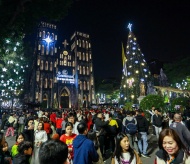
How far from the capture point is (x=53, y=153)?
1747 mm

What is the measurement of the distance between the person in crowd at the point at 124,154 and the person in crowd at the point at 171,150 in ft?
3.04

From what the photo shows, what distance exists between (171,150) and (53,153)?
1.41 metres

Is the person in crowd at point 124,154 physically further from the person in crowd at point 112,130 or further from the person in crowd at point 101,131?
the person in crowd at point 112,130

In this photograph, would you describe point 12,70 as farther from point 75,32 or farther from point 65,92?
point 75,32

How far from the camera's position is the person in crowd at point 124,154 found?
3.10 meters

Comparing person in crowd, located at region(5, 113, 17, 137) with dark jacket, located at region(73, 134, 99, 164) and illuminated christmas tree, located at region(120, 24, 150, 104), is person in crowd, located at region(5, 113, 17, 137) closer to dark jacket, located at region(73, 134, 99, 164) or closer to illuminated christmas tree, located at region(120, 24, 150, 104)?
dark jacket, located at region(73, 134, 99, 164)

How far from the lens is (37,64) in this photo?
53750 mm

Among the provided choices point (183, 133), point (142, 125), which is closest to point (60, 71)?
point (142, 125)

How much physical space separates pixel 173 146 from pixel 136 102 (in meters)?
23.4

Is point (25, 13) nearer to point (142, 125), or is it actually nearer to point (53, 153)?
point (142, 125)

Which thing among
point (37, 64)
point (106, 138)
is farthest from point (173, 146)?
point (37, 64)

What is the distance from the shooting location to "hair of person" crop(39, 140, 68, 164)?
5.60 feet

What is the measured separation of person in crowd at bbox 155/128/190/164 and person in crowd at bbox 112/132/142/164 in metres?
0.93

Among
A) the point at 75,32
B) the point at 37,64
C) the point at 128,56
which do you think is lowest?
the point at 128,56
